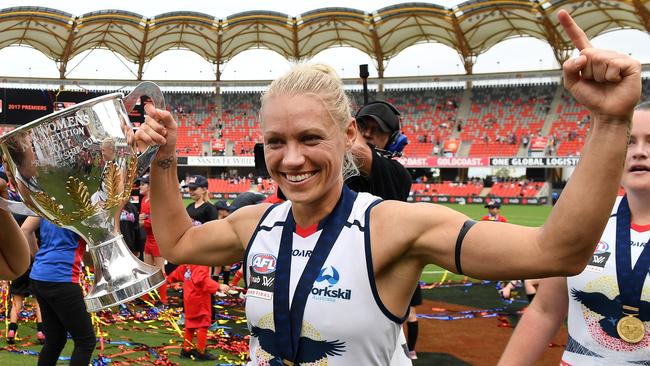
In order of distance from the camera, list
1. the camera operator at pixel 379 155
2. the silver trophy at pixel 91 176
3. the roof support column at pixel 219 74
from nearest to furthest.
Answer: the silver trophy at pixel 91 176
the camera operator at pixel 379 155
the roof support column at pixel 219 74

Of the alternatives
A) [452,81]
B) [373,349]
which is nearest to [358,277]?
[373,349]

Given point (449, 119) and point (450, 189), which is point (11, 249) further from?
point (449, 119)

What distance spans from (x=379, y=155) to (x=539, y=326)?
1.37 meters

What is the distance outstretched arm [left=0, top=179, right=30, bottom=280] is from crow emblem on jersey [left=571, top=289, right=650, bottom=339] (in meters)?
2.26

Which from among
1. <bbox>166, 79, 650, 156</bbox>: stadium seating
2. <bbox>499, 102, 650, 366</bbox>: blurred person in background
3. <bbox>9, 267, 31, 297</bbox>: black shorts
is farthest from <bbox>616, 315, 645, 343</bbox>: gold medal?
<bbox>166, 79, 650, 156</bbox>: stadium seating

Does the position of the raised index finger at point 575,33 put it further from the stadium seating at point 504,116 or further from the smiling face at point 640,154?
the stadium seating at point 504,116

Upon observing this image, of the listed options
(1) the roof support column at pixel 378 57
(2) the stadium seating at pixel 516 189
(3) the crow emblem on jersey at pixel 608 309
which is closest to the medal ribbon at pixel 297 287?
(3) the crow emblem on jersey at pixel 608 309

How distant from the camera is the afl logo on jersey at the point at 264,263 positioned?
1.56 metres

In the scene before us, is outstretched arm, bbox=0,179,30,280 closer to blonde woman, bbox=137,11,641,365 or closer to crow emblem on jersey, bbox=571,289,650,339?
blonde woman, bbox=137,11,641,365

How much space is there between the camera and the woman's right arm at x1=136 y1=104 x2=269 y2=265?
1849 mm

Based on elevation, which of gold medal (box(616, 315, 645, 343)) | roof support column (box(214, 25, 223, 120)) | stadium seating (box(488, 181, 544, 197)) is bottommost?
stadium seating (box(488, 181, 544, 197))

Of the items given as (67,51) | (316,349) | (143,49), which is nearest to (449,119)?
(143,49)

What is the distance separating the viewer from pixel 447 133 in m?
42.8

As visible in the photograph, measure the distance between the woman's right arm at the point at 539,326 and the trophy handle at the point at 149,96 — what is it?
58.5 inches
